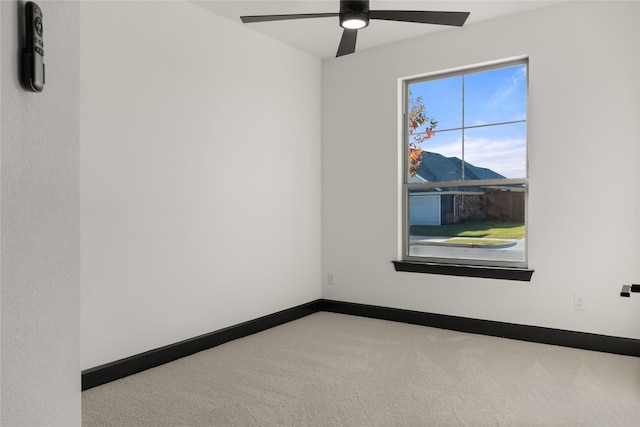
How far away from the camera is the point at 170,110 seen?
3244mm

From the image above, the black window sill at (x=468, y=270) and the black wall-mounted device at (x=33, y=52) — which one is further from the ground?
the black wall-mounted device at (x=33, y=52)

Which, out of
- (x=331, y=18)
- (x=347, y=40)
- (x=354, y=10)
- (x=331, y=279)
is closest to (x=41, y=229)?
(x=354, y=10)

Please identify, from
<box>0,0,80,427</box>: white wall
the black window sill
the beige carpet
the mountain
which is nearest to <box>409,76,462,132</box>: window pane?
the mountain

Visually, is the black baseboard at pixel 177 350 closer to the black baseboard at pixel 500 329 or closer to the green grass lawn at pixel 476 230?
the black baseboard at pixel 500 329

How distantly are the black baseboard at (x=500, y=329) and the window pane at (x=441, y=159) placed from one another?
121 centimetres

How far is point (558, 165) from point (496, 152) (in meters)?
0.53

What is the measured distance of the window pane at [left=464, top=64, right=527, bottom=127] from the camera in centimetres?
381

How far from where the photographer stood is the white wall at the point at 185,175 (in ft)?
9.25

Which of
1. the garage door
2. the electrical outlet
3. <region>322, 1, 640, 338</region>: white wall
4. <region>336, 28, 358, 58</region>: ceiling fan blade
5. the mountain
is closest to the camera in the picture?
<region>336, 28, 358, 58</region>: ceiling fan blade

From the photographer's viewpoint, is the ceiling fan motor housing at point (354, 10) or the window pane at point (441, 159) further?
the window pane at point (441, 159)

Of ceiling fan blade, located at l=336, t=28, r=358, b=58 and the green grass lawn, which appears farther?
the green grass lawn

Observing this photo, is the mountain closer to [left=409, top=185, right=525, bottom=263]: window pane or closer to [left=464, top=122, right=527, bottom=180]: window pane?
[left=464, top=122, right=527, bottom=180]: window pane

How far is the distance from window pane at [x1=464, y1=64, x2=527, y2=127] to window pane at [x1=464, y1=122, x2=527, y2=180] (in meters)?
0.08

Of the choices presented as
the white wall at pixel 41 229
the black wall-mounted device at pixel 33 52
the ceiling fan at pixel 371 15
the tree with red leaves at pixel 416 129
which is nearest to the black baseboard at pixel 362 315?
the tree with red leaves at pixel 416 129
